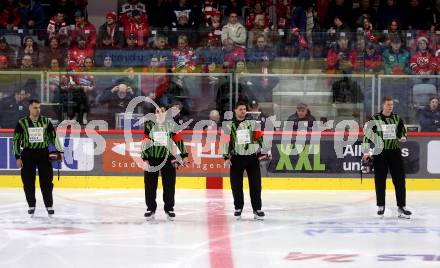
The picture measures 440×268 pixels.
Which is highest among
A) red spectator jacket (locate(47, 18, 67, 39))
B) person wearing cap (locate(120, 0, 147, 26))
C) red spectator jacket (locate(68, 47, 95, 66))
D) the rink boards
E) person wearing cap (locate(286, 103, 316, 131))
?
person wearing cap (locate(120, 0, 147, 26))

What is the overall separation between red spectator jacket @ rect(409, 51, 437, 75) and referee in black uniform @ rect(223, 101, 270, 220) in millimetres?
4747

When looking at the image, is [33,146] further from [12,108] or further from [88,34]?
[88,34]

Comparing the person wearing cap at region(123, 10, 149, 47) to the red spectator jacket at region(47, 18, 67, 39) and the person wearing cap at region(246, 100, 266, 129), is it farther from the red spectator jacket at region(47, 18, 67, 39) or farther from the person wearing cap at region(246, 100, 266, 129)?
the person wearing cap at region(246, 100, 266, 129)

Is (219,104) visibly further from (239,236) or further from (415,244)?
(415,244)

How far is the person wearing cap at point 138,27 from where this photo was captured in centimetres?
1475

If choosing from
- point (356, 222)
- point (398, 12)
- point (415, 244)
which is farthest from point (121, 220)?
point (398, 12)

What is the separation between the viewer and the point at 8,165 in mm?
14375

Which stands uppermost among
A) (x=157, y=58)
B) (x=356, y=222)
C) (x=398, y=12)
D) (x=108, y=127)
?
(x=398, y=12)

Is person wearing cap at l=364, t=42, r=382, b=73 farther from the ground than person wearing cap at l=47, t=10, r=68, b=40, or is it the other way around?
person wearing cap at l=47, t=10, r=68, b=40

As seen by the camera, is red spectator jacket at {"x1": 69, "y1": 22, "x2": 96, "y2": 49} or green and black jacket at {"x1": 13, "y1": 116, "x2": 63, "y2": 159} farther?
red spectator jacket at {"x1": 69, "y1": 22, "x2": 96, "y2": 49}

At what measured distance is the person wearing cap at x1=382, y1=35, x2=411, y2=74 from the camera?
→ 1445cm

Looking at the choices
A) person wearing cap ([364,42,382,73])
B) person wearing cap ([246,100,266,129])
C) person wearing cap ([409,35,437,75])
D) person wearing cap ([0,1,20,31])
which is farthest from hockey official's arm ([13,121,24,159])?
person wearing cap ([0,1,20,31])

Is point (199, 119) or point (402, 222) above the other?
point (199, 119)

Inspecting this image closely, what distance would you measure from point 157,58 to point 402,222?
5.62m
